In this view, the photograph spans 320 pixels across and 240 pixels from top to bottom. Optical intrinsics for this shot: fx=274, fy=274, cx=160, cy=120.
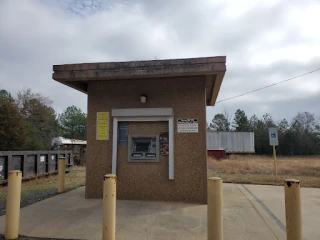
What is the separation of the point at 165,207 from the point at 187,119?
2.16 meters

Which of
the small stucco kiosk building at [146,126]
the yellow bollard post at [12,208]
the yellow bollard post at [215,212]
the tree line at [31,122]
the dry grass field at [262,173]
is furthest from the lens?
the tree line at [31,122]

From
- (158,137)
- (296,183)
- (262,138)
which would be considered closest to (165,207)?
(158,137)

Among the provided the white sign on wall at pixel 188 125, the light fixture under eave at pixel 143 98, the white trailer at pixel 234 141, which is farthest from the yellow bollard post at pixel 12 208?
the white trailer at pixel 234 141

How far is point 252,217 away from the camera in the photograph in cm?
552

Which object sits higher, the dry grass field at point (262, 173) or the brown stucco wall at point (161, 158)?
the brown stucco wall at point (161, 158)

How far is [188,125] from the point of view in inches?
268

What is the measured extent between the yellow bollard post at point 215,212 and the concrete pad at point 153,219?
0.88 metres

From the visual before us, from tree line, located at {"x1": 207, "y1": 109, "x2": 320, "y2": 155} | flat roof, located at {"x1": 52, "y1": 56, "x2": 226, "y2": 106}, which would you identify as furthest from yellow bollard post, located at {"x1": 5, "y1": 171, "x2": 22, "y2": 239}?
tree line, located at {"x1": 207, "y1": 109, "x2": 320, "y2": 155}

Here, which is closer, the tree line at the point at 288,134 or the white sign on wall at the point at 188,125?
the white sign on wall at the point at 188,125

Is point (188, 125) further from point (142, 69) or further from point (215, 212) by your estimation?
point (215, 212)

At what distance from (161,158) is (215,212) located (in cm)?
341

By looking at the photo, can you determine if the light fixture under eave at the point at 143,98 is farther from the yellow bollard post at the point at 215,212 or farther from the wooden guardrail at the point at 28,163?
the wooden guardrail at the point at 28,163

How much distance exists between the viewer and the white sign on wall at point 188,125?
6.78 m

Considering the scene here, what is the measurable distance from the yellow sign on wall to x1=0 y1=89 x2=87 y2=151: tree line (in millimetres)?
23246
